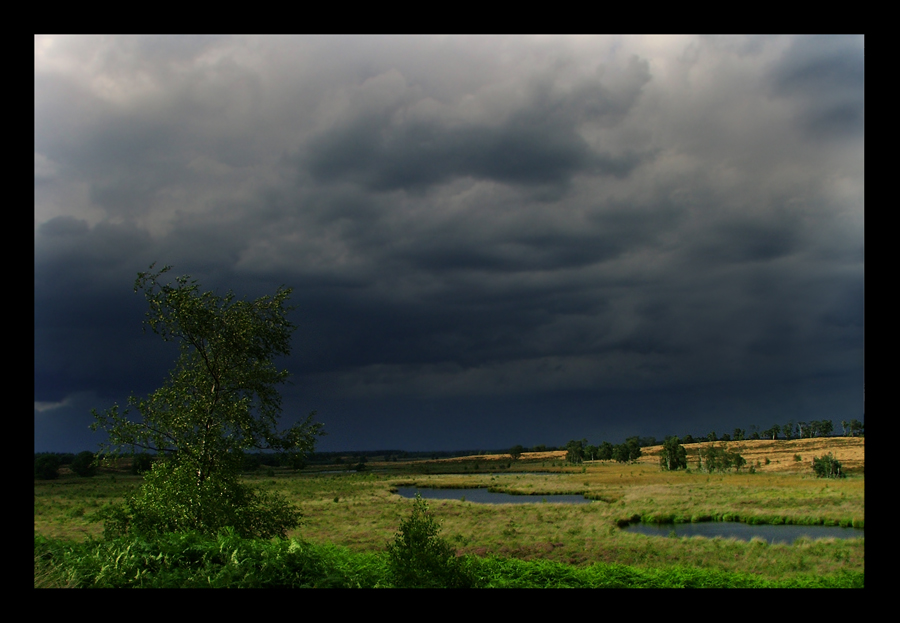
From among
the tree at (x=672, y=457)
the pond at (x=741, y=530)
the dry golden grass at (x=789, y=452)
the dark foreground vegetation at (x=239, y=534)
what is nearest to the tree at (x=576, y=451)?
the dry golden grass at (x=789, y=452)

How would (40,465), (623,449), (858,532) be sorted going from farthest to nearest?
1. (623,449)
2. (40,465)
3. (858,532)

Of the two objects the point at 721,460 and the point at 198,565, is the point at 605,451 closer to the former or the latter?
the point at 721,460

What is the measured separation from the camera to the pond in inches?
1185

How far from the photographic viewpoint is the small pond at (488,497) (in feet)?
142

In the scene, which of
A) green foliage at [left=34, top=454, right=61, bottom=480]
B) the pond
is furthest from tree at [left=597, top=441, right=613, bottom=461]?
green foliage at [left=34, top=454, right=61, bottom=480]

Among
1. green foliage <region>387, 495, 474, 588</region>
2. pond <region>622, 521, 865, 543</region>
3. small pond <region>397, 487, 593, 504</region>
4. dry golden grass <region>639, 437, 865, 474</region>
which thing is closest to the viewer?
green foliage <region>387, 495, 474, 588</region>

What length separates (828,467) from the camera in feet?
168

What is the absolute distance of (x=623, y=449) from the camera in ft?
246

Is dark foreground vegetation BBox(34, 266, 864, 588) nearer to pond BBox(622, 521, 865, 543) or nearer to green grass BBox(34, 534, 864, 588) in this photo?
green grass BBox(34, 534, 864, 588)

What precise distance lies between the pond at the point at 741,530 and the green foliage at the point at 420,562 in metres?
24.9

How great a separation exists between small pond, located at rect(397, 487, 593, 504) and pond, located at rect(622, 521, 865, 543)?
7799 mm
